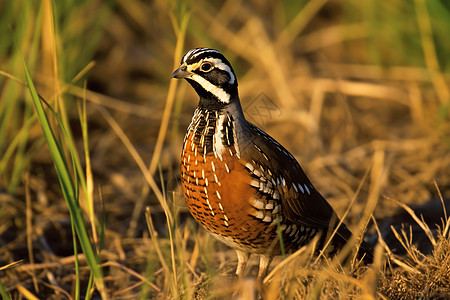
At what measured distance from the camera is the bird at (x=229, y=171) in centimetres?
342

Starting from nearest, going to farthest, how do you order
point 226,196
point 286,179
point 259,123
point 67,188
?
point 67,188
point 226,196
point 286,179
point 259,123

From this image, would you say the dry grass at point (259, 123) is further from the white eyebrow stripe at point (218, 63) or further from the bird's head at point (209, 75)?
the white eyebrow stripe at point (218, 63)

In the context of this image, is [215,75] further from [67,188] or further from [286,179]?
[67,188]

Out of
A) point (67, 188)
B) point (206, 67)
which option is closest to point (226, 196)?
point (206, 67)

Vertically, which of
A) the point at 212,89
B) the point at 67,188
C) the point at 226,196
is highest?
the point at 212,89

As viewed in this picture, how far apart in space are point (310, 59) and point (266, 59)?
140cm

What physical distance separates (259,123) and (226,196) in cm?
143

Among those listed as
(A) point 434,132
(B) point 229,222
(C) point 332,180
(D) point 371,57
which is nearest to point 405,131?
(A) point 434,132

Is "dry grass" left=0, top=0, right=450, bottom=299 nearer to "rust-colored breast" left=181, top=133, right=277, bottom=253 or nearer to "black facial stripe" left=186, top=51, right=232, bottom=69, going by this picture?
"rust-colored breast" left=181, top=133, right=277, bottom=253

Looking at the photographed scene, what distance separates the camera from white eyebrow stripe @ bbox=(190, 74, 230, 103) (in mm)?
3479

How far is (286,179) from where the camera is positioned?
3.63 m

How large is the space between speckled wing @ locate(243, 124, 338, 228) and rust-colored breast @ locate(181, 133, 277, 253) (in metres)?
0.11

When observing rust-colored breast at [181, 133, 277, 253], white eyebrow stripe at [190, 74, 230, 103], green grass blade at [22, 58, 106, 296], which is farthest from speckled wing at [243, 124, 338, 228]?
green grass blade at [22, 58, 106, 296]

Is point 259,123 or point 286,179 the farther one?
point 259,123
